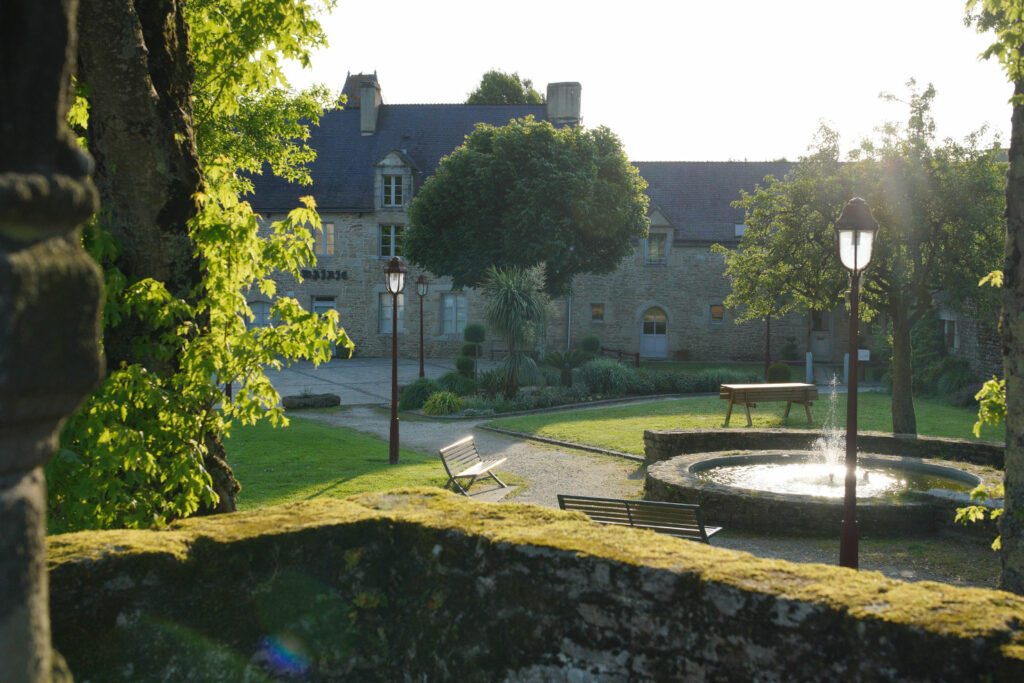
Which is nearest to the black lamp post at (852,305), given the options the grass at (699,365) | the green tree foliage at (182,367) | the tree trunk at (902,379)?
the green tree foliage at (182,367)

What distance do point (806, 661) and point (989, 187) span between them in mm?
14455

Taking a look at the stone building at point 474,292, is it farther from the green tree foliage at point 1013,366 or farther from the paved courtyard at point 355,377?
the green tree foliage at point 1013,366

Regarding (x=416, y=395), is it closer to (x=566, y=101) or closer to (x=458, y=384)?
(x=458, y=384)

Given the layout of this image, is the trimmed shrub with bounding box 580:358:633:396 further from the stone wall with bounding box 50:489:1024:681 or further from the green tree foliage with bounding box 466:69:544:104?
the green tree foliage with bounding box 466:69:544:104

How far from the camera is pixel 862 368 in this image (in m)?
30.3

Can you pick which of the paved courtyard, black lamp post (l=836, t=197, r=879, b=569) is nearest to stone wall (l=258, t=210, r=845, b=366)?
the paved courtyard

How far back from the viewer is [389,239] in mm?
36906

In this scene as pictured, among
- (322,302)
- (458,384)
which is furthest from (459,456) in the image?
(322,302)

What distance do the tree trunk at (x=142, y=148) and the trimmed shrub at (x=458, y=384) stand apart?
17044mm

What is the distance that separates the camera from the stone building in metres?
36.3

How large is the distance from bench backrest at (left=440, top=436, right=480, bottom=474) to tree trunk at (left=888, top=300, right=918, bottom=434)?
29.4 ft

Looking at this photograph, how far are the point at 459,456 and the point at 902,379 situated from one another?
9.54m

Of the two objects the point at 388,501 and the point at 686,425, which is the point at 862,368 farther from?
the point at 388,501

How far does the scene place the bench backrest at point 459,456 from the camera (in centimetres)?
1134
